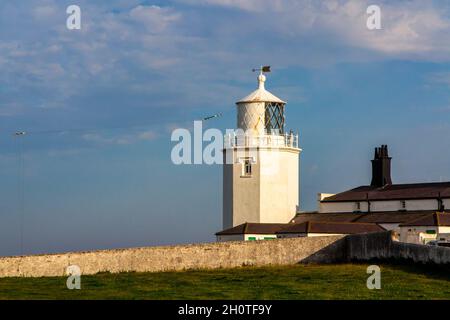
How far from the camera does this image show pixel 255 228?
61.1m

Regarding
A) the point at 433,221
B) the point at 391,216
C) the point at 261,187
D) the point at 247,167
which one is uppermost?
the point at 247,167

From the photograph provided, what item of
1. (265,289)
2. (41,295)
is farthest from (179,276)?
(41,295)

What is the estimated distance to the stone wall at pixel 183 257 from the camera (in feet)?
120

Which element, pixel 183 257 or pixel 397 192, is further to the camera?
pixel 397 192

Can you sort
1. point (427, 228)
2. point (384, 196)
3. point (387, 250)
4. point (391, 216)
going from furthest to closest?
1. point (384, 196)
2. point (391, 216)
3. point (427, 228)
4. point (387, 250)

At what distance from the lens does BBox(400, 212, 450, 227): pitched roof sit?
5448 centimetres

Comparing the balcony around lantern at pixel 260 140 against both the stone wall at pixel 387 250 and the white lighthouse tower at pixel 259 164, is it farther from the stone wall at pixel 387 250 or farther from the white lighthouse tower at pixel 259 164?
the stone wall at pixel 387 250

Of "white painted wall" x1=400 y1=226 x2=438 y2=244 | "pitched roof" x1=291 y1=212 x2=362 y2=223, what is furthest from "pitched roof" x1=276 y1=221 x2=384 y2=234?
"pitched roof" x1=291 y1=212 x2=362 y2=223

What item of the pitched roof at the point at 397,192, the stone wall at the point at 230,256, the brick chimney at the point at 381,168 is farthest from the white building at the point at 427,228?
the brick chimney at the point at 381,168

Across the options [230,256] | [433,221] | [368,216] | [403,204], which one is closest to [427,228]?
[433,221]

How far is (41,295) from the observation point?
29.2 meters

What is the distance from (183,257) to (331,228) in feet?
55.2

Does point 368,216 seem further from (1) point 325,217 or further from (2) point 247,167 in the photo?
(2) point 247,167
